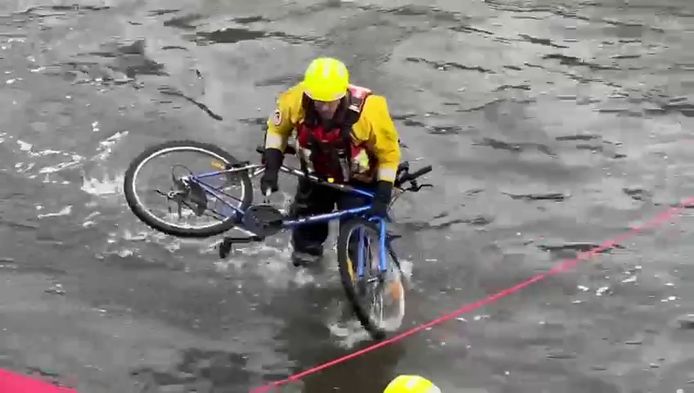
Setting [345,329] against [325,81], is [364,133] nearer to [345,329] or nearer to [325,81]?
[325,81]

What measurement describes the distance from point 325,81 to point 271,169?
84 centimetres

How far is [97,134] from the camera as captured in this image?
926 cm

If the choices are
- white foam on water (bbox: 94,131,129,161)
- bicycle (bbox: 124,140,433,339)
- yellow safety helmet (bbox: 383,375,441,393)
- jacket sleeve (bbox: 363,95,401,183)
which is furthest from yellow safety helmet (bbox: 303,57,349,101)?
white foam on water (bbox: 94,131,129,161)

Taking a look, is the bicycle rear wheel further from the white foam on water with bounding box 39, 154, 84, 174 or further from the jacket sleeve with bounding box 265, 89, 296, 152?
the white foam on water with bounding box 39, 154, 84, 174

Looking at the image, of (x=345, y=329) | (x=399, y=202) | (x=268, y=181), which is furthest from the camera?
(x=399, y=202)

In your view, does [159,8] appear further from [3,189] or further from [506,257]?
[506,257]

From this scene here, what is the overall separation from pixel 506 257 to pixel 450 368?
1.49 metres

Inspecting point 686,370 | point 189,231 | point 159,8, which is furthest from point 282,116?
point 159,8

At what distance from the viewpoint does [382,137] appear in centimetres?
615

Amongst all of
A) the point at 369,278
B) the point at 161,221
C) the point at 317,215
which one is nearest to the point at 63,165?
the point at 161,221

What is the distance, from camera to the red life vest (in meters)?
6.06

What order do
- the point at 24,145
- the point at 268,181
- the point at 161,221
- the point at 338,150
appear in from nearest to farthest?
1. the point at 338,150
2. the point at 268,181
3. the point at 161,221
4. the point at 24,145

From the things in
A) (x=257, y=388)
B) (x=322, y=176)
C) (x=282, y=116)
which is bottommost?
(x=257, y=388)

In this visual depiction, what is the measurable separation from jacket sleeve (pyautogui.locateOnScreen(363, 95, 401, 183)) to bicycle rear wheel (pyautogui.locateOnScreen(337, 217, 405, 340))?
1.29 feet
